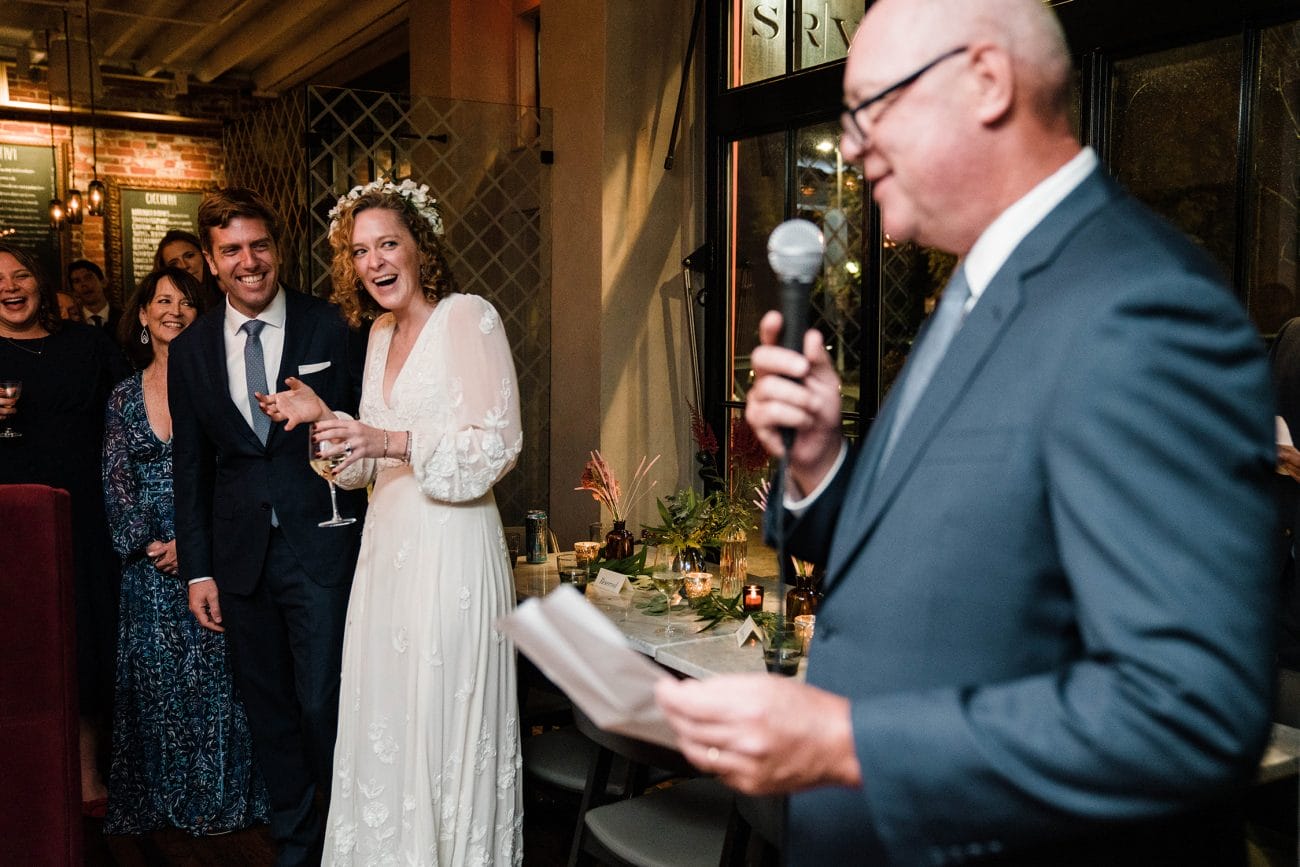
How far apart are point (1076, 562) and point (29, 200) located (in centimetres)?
885

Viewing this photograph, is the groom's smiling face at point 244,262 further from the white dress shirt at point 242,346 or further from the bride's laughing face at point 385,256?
the bride's laughing face at point 385,256

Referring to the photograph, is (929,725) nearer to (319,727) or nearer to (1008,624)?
(1008,624)

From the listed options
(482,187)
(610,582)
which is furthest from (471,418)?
(482,187)

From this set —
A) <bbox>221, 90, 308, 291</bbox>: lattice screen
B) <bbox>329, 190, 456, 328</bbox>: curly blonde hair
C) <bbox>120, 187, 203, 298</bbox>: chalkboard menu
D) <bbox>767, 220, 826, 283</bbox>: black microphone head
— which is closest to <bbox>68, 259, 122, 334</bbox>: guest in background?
<bbox>221, 90, 308, 291</bbox>: lattice screen

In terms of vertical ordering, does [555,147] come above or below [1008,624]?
above

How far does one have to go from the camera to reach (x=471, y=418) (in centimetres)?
265

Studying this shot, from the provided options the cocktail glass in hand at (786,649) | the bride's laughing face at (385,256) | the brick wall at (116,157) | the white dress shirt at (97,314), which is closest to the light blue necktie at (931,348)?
the cocktail glass in hand at (786,649)

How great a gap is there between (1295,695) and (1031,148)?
186 centimetres

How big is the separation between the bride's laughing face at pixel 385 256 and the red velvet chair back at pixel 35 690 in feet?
3.65

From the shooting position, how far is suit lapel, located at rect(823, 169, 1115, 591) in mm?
949

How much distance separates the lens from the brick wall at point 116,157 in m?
8.31

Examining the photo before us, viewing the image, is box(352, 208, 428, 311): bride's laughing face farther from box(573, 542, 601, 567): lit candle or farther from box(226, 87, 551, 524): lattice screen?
box(226, 87, 551, 524): lattice screen

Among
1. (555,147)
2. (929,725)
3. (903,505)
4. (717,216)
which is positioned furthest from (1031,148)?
(555,147)

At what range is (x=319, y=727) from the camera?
116 inches
